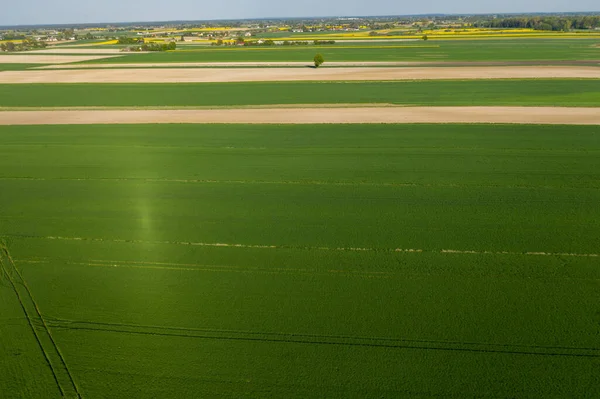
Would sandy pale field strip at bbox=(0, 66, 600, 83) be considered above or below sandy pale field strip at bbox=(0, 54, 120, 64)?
below

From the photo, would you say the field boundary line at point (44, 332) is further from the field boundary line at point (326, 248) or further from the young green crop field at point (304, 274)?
the field boundary line at point (326, 248)

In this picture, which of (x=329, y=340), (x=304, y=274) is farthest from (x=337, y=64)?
(x=329, y=340)

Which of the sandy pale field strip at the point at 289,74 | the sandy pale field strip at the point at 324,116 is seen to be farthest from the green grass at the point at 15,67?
the sandy pale field strip at the point at 324,116

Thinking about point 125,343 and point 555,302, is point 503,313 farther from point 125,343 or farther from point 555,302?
point 125,343

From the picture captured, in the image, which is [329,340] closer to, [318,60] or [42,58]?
[318,60]

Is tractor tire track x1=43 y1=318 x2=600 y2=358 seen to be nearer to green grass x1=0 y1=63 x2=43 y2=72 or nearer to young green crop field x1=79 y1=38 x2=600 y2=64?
young green crop field x1=79 y1=38 x2=600 y2=64

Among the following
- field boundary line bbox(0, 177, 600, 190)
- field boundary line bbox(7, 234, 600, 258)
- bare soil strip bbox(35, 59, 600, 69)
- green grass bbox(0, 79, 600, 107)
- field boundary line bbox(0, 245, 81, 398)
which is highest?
bare soil strip bbox(35, 59, 600, 69)

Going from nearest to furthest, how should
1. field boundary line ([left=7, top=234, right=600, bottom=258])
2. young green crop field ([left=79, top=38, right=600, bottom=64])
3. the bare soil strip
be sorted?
field boundary line ([left=7, top=234, right=600, bottom=258]), the bare soil strip, young green crop field ([left=79, top=38, right=600, bottom=64])

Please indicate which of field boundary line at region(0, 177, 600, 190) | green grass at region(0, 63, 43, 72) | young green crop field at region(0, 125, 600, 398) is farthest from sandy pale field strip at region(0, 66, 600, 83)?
field boundary line at region(0, 177, 600, 190)
